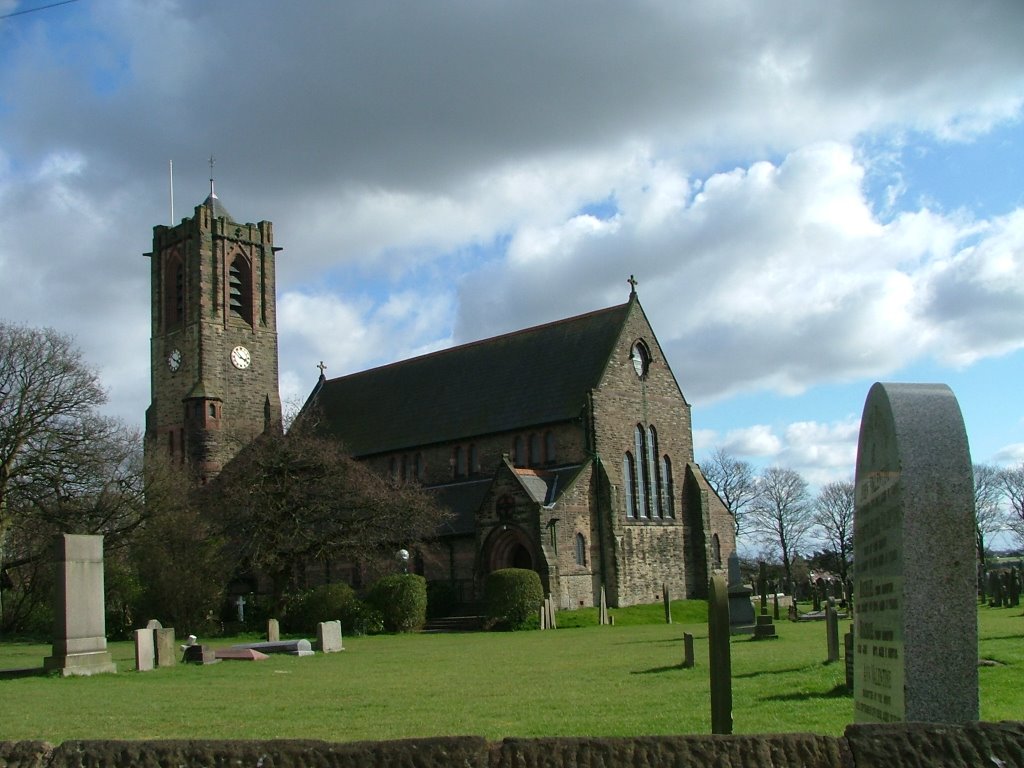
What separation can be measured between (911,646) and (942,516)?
75 cm

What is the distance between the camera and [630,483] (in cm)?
4594

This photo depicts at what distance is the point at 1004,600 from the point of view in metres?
36.2

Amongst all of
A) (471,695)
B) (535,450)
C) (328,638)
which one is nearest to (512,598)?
(535,450)

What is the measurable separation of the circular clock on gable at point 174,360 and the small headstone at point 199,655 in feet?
127

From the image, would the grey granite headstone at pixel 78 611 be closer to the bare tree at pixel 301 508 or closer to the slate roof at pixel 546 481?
the bare tree at pixel 301 508

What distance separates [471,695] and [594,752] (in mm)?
10357

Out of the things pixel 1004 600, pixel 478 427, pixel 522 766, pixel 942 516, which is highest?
pixel 478 427

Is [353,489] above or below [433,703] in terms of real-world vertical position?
above

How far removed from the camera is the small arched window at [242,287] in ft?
202

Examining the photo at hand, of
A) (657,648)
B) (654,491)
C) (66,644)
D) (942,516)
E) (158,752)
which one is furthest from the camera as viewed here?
(654,491)

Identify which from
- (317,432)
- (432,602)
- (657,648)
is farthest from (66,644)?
(317,432)

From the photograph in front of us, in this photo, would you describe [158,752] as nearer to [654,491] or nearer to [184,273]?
[654,491]

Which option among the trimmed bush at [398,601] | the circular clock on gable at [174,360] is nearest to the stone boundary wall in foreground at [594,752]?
the trimmed bush at [398,601]

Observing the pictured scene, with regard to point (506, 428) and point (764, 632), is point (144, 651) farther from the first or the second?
point (506, 428)
